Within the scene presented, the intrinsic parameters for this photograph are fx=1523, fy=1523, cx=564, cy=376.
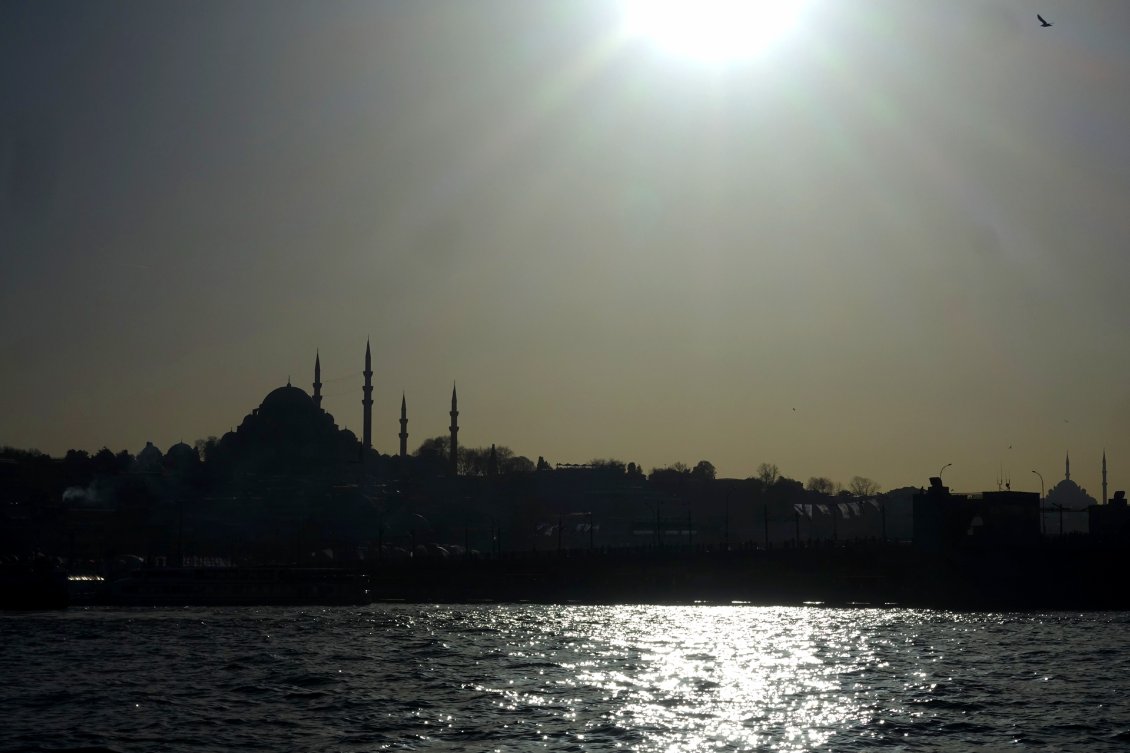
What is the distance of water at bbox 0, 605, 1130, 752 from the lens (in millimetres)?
45594

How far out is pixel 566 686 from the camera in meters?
59.2

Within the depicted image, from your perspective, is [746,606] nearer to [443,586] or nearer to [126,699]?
[443,586]

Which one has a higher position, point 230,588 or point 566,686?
point 230,588

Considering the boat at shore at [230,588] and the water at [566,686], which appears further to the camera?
the boat at shore at [230,588]

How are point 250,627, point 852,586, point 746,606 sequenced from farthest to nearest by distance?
point 852,586 < point 746,606 < point 250,627

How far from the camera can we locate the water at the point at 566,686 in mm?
45594

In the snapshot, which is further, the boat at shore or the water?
the boat at shore

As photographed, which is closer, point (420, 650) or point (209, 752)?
point (209, 752)

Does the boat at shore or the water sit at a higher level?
the boat at shore

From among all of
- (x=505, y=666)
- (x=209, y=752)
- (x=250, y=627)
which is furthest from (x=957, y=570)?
(x=209, y=752)

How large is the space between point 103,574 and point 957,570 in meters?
97.9

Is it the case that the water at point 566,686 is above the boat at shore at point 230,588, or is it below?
below

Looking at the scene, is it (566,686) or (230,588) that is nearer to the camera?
(566,686)

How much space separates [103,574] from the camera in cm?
17838
